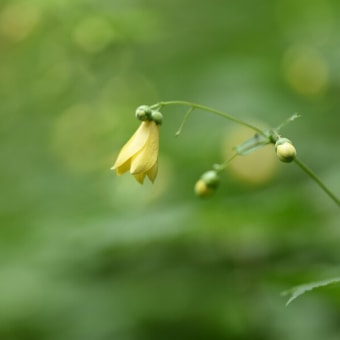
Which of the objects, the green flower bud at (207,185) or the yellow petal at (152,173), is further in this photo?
the green flower bud at (207,185)

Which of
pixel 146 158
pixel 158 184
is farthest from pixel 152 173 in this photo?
pixel 158 184

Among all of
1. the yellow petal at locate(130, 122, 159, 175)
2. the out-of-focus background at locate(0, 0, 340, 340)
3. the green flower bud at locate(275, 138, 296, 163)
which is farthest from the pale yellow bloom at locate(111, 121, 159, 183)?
the out-of-focus background at locate(0, 0, 340, 340)

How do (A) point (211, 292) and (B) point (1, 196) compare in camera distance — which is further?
(B) point (1, 196)

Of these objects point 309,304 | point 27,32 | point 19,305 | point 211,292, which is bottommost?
point 309,304

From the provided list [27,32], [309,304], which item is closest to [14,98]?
[27,32]

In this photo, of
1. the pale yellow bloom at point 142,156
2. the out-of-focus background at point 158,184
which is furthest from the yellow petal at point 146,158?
the out-of-focus background at point 158,184

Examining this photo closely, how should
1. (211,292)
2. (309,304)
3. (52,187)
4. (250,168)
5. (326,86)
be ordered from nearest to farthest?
(309,304)
(211,292)
(250,168)
(326,86)
(52,187)

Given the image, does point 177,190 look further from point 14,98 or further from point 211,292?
point 14,98

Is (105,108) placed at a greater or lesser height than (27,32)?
lesser

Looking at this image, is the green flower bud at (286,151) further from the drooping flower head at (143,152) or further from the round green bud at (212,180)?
the round green bud at (212,180)
